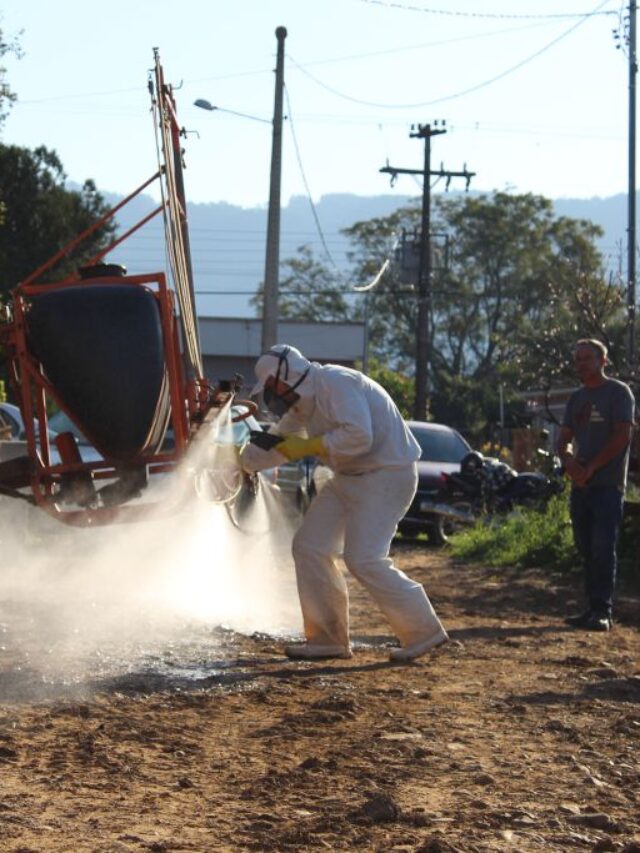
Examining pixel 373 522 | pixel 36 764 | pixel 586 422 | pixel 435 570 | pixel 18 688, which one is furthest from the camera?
pixel 435 570

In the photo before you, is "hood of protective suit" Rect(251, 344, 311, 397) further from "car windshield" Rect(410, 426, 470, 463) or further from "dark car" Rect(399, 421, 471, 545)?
"car windshield" Rect(410, 426, 470, 463)

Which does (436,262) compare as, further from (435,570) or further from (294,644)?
(294,644)

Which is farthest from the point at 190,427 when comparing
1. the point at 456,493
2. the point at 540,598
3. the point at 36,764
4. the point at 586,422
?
the point at 456,493

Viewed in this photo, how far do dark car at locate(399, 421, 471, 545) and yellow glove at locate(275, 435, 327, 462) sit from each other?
1024 cm

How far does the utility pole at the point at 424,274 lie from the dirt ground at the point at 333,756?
33585 mm

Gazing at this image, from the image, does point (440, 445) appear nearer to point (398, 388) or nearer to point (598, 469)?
point (598, 469)

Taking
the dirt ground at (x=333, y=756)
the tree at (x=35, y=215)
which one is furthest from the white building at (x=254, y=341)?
the dirt ground at (x=333, y=756)

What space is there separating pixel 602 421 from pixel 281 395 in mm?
3215

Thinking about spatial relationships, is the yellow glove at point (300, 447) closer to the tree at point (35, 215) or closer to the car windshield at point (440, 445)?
the car windshield at point (440, 445)

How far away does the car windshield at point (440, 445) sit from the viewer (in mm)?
21984

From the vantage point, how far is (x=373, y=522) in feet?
28.6

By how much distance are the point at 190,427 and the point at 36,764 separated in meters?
3.84

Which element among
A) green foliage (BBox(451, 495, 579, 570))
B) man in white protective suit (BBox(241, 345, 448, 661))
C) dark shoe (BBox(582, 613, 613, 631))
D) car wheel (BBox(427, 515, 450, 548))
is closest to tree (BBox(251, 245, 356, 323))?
car wheel (BBox(427, 515, 450, 548))

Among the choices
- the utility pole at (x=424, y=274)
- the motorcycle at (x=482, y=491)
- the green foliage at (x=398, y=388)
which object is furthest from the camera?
the green foliage at (x=398, y=388)
